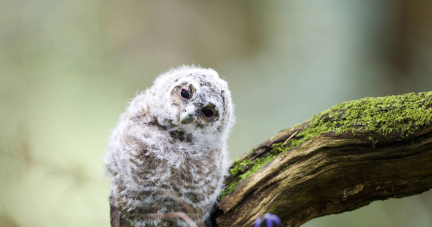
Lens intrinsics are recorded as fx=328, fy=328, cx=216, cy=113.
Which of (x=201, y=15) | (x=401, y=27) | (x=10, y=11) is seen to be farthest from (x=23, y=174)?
(x=401, y=27)

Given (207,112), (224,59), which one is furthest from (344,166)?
(224,59)

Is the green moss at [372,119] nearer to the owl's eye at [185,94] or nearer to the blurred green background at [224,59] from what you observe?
the owl's eye at [185,94]

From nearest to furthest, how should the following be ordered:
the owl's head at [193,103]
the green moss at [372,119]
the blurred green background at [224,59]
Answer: the green moss at [372,119], the owl's head at [193,103], the blurred green background at [224,59]

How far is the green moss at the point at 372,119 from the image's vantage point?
1719 millimetres

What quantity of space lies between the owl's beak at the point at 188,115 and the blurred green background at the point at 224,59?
5.09 feet

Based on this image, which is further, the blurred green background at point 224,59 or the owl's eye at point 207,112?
the blurred green background at point 224,59

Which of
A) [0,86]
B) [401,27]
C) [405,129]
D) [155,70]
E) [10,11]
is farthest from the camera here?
[155,70]

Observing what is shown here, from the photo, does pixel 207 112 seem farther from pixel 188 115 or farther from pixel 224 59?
pixel 224 59

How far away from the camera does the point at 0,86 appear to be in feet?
10.6

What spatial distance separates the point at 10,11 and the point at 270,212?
3.39m

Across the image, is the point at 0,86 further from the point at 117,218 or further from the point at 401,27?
the point at 401,27

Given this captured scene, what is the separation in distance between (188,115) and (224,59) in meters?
2.60

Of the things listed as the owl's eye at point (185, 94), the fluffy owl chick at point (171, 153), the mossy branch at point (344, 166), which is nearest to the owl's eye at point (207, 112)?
the fluffy owl chick at point (171, 153)

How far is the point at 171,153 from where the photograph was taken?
1847 millimetres
